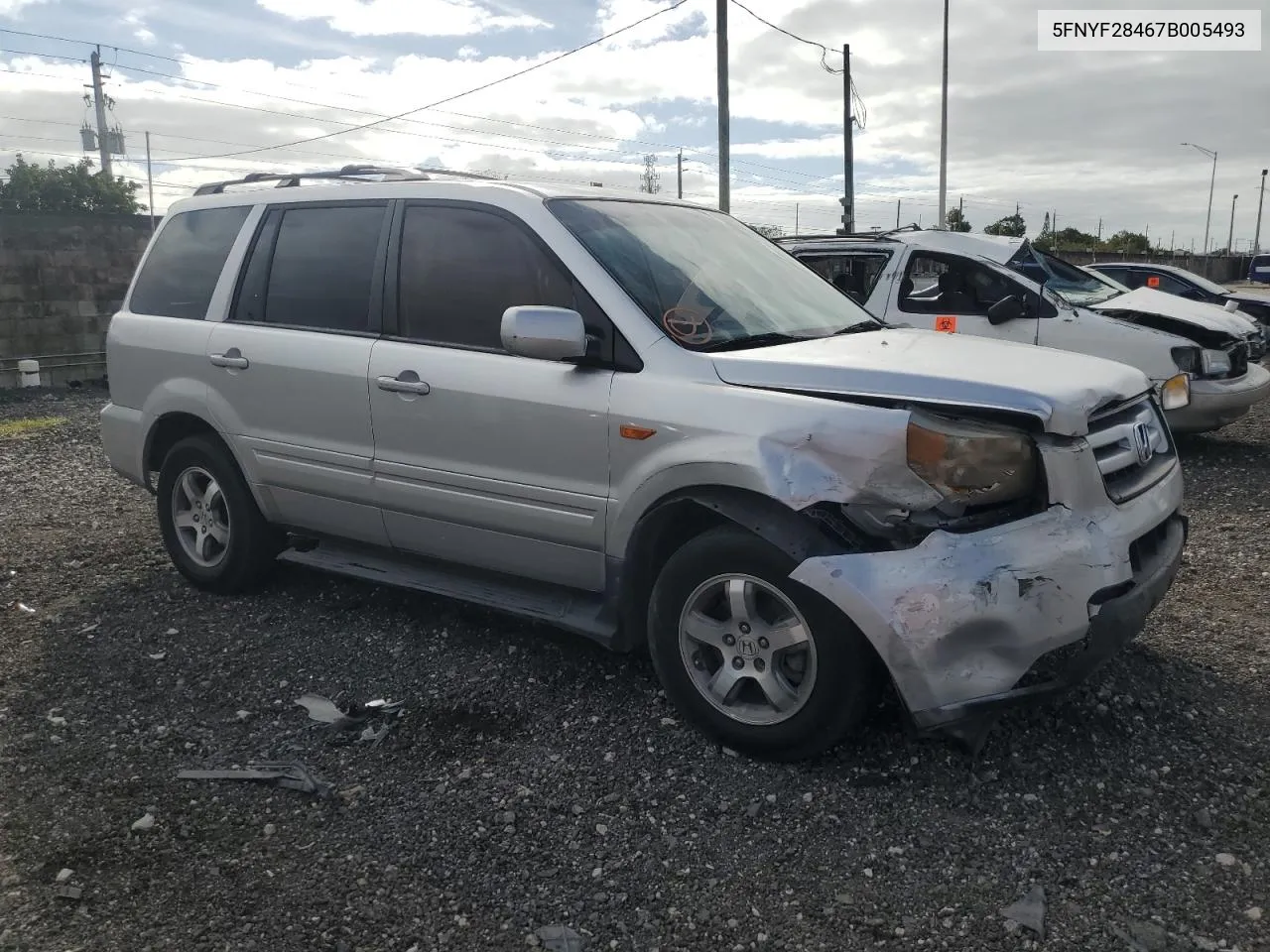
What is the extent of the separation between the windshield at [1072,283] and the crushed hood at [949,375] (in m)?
5.33

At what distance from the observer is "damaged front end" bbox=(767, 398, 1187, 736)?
9.49 feet

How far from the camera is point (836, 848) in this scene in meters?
2.92

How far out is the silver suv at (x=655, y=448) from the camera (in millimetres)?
2990

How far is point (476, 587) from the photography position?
13.4 ft

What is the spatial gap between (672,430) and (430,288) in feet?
4.49

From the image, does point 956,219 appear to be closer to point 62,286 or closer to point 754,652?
point 62,286

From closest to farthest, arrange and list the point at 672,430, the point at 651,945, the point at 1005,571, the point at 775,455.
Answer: the point at 651,945 < the point at 1005,571 < the point at 775,455 < the point at 672,430

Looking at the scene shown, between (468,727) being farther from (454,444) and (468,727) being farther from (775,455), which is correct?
(775,455)

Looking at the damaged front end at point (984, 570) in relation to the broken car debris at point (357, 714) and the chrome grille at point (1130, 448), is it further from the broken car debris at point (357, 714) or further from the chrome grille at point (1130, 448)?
the broken car debris at point (357, 714)

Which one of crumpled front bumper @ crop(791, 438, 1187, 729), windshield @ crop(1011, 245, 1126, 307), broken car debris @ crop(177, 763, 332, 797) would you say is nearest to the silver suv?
crumpled front bumper @ crop(791, 438, 1187, 729)

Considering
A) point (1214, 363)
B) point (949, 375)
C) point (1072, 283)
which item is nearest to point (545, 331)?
point (949, 375)

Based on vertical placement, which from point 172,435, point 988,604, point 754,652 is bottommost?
point 754,652

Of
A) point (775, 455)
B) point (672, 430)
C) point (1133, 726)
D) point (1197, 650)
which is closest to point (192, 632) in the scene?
point (672, 430)

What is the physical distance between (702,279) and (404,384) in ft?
4.06
